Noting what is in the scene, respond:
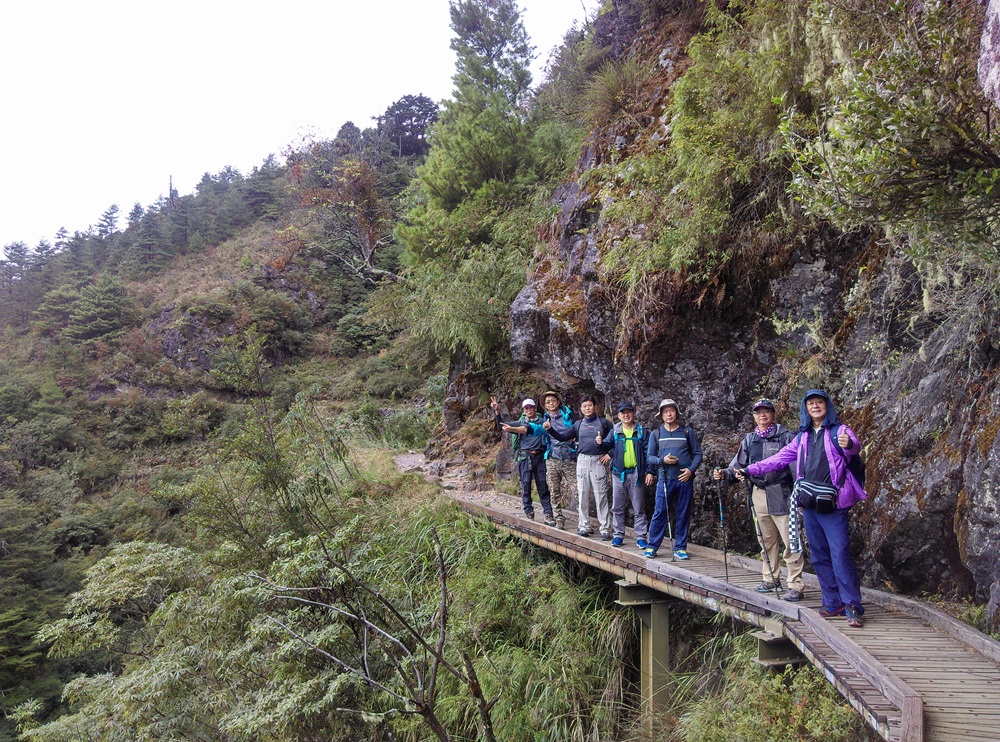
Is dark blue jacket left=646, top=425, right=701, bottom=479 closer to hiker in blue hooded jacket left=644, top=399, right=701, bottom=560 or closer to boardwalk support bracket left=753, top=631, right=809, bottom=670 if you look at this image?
hiker in blue hooded jacket left=644, top=399, right=701, bottom=560

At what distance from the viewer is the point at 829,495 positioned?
459 cm

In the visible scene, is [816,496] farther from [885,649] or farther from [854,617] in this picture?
[885,649]

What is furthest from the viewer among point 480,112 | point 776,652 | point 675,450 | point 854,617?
point 480,112

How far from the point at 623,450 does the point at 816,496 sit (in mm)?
2629

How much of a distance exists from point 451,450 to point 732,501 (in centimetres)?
829

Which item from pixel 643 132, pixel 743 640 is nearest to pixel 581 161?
pixel 643 132

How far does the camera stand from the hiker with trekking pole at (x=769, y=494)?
17.2 feet

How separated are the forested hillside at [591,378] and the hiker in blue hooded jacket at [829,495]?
0.71 m

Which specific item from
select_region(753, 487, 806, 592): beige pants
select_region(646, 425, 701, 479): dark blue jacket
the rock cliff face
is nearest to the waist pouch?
select_region(753, 487, 806, 592): beige pants

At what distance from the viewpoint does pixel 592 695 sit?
6633 millimetres

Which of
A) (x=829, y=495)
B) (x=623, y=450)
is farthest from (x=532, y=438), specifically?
(x=829, y=495)

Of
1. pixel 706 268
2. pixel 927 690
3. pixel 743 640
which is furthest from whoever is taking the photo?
pixel 706 268

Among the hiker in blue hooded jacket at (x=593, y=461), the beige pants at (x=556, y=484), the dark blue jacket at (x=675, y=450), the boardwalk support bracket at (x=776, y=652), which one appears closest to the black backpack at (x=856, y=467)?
the boardwalk support bracket at (x=776, y=652)

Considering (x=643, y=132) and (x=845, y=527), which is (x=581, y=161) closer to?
(x=643, y=132)
